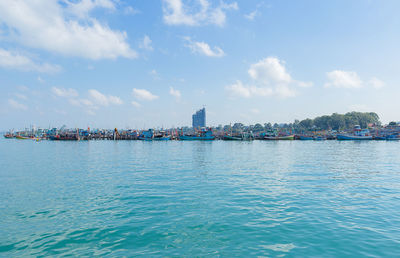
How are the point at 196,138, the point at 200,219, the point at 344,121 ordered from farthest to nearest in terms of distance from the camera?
1. the point at 344,121
2. the point at 196,138
3. the point at 200,219

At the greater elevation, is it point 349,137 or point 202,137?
point 202,137

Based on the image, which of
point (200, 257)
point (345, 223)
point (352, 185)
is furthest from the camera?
point (352, 185)

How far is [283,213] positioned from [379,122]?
248522 mm

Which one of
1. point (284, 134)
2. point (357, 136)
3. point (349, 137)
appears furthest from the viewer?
point (284, 134)

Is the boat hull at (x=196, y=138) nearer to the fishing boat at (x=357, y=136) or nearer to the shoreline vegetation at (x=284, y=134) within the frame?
the shoreline vegetation at (x=284, y=134)

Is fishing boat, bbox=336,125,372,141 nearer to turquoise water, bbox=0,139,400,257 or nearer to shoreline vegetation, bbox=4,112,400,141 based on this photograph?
shoreline vegetation, bbox=4,112,400,141

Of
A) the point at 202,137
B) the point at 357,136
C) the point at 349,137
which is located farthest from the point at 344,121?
the point at 202,137

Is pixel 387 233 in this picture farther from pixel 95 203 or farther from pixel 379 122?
pixel 379 122

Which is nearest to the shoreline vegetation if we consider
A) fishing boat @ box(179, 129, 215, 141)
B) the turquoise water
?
fishing boat @ box(179, 129, 215, 141)

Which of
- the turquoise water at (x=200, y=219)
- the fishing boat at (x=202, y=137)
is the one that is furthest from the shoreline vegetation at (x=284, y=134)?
the turquoise water at (x=200, y=219)

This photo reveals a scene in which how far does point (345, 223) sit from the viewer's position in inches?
382

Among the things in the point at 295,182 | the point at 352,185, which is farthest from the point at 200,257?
the point at 352,185

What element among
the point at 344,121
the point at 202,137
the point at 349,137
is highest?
the point at 344,121

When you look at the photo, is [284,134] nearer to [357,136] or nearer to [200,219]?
[357,136]
